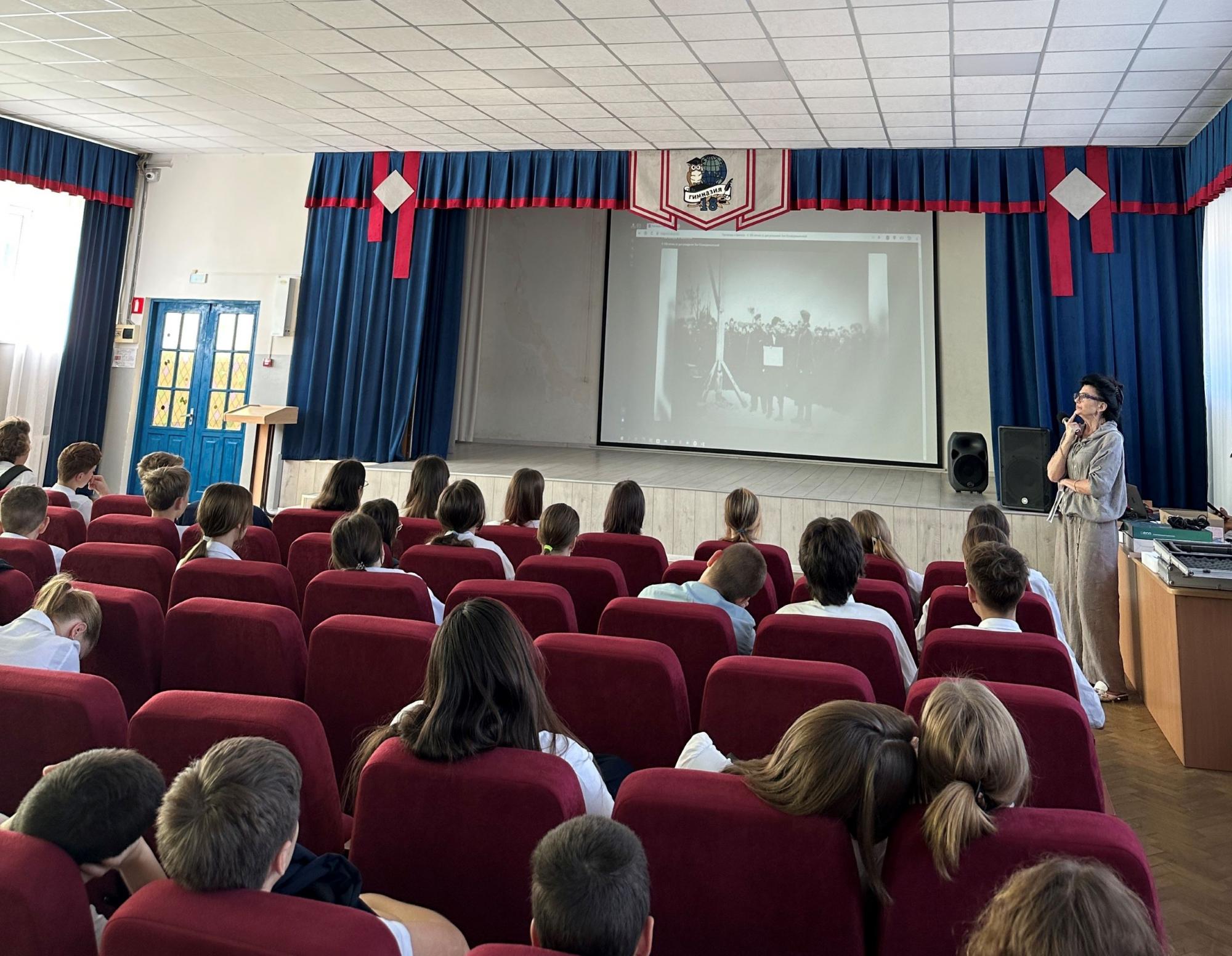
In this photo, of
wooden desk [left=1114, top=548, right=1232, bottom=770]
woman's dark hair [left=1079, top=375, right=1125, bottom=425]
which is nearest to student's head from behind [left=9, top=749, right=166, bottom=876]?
wooden desk [left=1114, top=548, right=1232, bottom=770]

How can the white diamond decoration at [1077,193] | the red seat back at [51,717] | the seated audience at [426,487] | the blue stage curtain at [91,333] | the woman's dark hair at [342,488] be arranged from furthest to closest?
1. the blue stage curtain at [91,333]
2. the white diamond decoration at [1077,193]
3. the seated audience at [426,487]
4. the woman's dark hair at [342,488]
5. the red seat back at [51,717]

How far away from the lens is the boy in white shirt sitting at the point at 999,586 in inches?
104

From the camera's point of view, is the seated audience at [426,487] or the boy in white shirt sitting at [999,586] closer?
the boy in white shirt sitting at [999,586]

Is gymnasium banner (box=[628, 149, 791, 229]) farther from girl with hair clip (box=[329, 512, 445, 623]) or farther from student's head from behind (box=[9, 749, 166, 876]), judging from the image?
student's head from behind (box=[9, 749, 166, 876])

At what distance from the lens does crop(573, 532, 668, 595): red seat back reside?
156 inches

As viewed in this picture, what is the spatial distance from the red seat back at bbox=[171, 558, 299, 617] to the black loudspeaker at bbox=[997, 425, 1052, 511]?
5.86 metres

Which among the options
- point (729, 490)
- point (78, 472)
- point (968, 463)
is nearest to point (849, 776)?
point (78, 472)

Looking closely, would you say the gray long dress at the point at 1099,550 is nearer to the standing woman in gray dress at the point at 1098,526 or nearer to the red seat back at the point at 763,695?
the standing woman in gray dress at the point at 1098,526

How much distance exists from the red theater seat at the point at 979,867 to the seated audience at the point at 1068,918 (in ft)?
0.98

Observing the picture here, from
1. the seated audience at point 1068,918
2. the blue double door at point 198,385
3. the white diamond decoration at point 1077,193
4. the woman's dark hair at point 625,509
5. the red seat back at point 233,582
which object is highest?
the white diamond decoration at point 1077,193

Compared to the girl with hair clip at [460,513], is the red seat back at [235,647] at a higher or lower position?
lower

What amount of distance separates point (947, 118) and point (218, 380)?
24.1ft

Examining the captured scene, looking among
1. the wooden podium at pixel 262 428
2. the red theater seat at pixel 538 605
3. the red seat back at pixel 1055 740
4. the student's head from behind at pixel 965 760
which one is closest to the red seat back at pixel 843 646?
the red seat back at pixel 1055 740

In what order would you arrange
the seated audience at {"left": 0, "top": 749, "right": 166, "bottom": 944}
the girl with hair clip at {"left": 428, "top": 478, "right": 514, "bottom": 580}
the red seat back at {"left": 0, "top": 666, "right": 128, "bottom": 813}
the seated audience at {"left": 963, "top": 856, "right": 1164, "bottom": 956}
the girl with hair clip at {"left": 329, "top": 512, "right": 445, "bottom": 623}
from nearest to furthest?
1. the seated audience at {"left": 963, "top": 856, "right": 1164, "bottom": 956}
2. the seated audience at {"left": 0, "top": 749, "right": 166, "bottom": 944}
3. the red seat back at {"left": 0, "top": 666, "right": 128, "bottom": 813}
4. the girl with hair clip at {"left": 329, "top": 512, "right": 445, "bottom": 623}
5. the girl with hair clip at {"left": 428, "top": 478, "right": 514, "bottom": 580}
